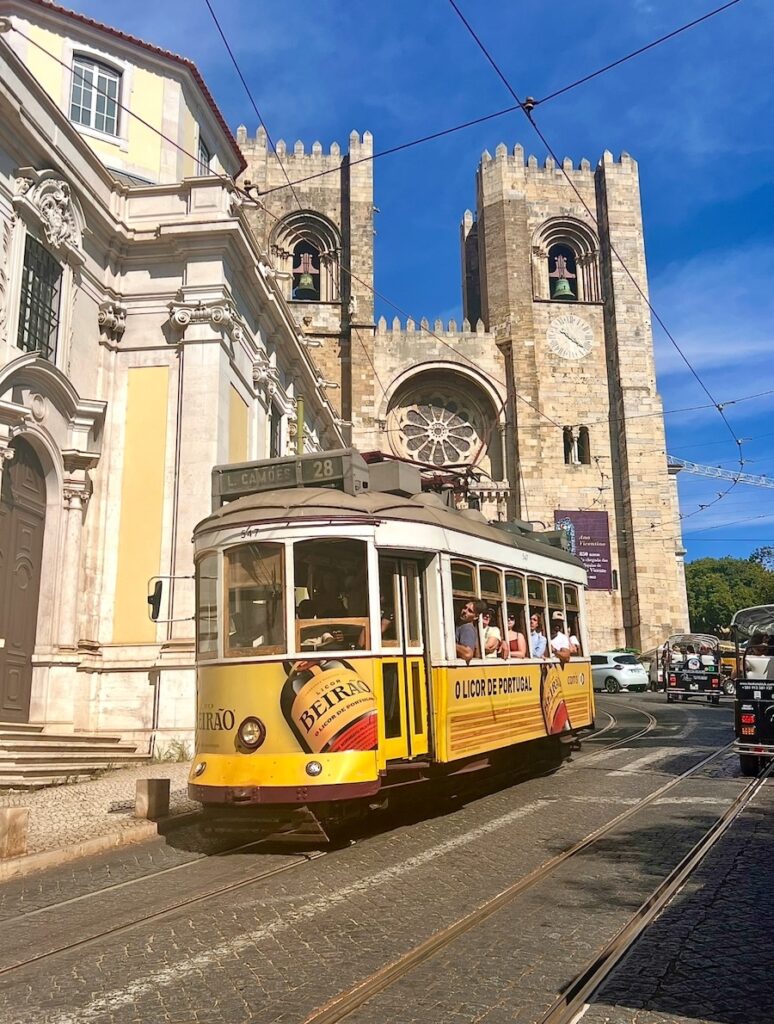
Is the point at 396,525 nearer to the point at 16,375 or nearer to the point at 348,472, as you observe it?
the point at 348,472

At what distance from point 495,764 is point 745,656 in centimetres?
432

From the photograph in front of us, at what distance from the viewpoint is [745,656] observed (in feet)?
38.2

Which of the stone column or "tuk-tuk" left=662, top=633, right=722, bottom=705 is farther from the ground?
the stone column

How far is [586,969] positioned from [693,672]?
79.6ft

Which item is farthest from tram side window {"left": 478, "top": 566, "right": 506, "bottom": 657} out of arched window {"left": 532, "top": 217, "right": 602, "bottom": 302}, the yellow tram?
arched window {"left": 532, "top": 217, "right": 602, "bottom": 302}

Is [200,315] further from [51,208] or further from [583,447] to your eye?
[583,447]

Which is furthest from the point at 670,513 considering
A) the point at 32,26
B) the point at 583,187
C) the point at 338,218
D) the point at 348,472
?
the point at 348,472

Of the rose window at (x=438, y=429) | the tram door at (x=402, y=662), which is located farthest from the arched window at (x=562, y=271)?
the tram door at (x=402, y=662)

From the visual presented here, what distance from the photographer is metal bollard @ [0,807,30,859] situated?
21.5 feet

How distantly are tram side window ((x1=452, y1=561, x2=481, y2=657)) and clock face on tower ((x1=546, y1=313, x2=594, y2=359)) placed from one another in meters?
35.3

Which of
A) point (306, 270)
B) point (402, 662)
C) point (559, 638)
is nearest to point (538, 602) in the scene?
point (559, 638)

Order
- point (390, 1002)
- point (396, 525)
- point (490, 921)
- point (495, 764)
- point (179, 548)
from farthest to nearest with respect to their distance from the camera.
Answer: point (179, 548) < point (495, 764) < point (396, 525) < point (490, 921) < point (390, 1002)

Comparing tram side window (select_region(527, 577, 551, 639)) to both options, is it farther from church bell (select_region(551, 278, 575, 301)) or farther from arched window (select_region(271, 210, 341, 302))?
church bell (select_region(551, 278, 575, 301))

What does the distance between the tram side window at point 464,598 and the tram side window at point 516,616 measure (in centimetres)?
94
